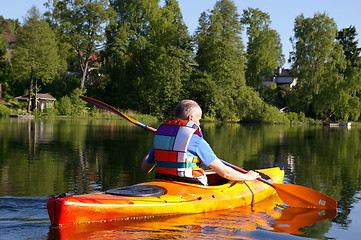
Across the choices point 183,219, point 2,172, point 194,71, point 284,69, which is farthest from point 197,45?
point 183,219

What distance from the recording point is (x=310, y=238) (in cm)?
633

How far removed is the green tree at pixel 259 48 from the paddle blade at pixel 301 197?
5173 cm

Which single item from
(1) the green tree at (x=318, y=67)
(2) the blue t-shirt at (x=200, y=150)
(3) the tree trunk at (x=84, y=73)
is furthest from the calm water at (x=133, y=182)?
(1) the green tree at (x=318, y=67)

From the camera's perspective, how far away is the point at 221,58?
5047 centimetres

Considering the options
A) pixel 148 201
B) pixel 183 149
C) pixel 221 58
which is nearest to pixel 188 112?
pixel 183 149

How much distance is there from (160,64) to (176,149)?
137 ft

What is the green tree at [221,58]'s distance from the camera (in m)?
48.5

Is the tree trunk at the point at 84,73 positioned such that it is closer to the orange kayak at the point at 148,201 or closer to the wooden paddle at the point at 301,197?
the wooden paddle at the point at 301,197

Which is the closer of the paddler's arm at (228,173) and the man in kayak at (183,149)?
the man in kayak at (183,149)

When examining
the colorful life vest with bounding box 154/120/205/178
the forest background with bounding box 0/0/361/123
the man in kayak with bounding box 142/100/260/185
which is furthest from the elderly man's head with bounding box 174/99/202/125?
the forest background with bounding box 0/0/361/123

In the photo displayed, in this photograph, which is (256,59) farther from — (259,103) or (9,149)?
(9,149)

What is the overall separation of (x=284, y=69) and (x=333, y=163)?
6955 cm

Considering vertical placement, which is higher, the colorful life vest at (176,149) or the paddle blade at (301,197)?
the colorful life vest at (176,149)

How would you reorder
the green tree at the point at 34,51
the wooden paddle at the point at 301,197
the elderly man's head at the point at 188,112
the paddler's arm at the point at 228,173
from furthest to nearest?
the green tree at the point at 34,51 < the wooden paddle at the point at 301,197 < the paddler's arm at the point at 228,173 < the elderly man's head at the point at 188,112
